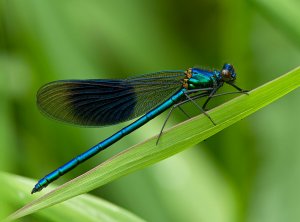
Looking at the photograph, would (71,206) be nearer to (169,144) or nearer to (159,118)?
(169,144)

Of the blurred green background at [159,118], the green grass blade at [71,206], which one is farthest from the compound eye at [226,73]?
the green grass blade at [71,206]

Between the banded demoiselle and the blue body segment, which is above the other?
the banded demoiselle

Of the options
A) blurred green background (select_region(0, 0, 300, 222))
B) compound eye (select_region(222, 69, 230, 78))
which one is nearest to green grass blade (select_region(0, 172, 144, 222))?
blurred green background (select_region(0, 0, 300, 222))

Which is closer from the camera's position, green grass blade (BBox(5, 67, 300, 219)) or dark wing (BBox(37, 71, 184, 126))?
green grass blade (BBox(5, 67, 300, 219))

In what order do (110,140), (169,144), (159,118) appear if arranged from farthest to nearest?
1. (159,118)
2. (110,140)
3. (169,144)

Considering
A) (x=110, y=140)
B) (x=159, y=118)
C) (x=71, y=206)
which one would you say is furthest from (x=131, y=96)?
(x=71, y=206)

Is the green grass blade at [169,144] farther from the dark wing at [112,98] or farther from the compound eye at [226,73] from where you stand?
the dark wing at [112,98]

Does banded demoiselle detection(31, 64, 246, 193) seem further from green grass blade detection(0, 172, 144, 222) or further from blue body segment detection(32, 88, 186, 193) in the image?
green grass blade detection(0, 172, 144, 222)
